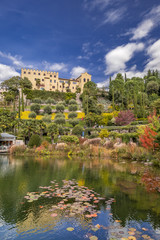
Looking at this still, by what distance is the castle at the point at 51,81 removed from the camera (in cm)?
6197

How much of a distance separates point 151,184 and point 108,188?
7.64 ft

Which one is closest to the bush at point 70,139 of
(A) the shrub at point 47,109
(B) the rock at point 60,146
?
(B) the rock at point 60,146

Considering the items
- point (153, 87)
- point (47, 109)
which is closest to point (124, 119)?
point (47, 109)

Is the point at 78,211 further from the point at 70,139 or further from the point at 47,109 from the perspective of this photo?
the point at 47,109

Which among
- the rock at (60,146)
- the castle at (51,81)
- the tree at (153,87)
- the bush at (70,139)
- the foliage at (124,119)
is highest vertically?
the castle at (51,81)

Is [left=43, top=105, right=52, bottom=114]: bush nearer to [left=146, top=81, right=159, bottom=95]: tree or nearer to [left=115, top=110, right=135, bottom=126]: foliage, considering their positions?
[left=115, top=110, right=135, bottom=126]: foliage

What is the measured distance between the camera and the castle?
6197 cm

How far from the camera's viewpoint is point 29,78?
2438 inches

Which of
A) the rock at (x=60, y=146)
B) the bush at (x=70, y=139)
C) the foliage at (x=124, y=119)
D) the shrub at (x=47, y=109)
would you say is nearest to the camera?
the rock at (x=60, y=146)

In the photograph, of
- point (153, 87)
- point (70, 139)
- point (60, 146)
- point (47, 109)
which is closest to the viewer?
point (60, 146)

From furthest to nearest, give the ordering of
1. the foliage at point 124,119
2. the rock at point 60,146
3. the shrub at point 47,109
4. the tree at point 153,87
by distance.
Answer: the tree at point 153,87 → the shrub at point 47,109 → the foliage at point 124,119 → the rock at point 60,146

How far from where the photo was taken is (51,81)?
64.2 m

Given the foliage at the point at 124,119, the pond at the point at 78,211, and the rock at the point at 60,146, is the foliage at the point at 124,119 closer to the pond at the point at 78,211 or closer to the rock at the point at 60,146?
the rock at the point at 60,146

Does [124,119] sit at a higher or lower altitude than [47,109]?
lower
